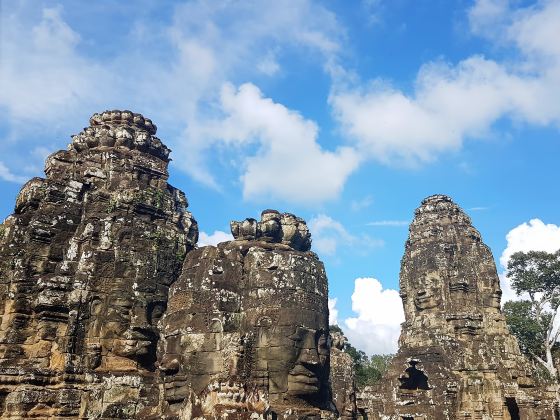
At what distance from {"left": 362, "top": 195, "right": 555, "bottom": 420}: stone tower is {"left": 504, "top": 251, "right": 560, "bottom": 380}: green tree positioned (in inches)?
689

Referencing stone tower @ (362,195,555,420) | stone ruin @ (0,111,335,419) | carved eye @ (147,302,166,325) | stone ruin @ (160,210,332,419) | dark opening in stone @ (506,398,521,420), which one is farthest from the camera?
dark opening in stone @ (506,398,521,420)

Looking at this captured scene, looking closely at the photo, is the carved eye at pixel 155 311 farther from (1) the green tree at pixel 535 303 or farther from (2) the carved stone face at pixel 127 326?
(1) the green tree at pixel 535 303

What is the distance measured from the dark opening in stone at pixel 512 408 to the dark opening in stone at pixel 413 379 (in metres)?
2.48

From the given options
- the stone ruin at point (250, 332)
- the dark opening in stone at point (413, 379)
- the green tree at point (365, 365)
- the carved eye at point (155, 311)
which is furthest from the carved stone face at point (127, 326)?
the green tree at point (365, 365)

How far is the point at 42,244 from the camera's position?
11516 mm

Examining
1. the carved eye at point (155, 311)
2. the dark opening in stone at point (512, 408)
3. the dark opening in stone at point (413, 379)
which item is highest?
the carved eye at point (155, 311)

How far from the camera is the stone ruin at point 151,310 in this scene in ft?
26.4

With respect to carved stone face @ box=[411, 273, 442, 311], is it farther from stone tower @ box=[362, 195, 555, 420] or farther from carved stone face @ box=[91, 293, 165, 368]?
carved stone face @ box=[91, 293, 165, 368]

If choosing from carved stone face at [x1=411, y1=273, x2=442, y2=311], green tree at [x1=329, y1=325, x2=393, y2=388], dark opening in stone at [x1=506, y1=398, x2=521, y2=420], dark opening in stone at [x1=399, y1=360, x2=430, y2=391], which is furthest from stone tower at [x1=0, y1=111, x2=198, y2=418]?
green tree at [x1=329, y1=325, x2=393, y2=388]

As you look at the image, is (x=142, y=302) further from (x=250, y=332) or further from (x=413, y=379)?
(x=413, y=379)

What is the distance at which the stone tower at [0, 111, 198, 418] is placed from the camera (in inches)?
378

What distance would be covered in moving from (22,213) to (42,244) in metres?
1.27

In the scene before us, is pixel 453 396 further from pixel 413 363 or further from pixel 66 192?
pixel 66 192

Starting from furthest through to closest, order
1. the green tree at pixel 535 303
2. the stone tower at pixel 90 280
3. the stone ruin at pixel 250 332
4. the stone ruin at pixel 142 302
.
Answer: the green tree at pixel 535 303, the stone tower at pixel 90 280, the stone ruin at pixel 142 302, the stone ruin at pixel 250 332
